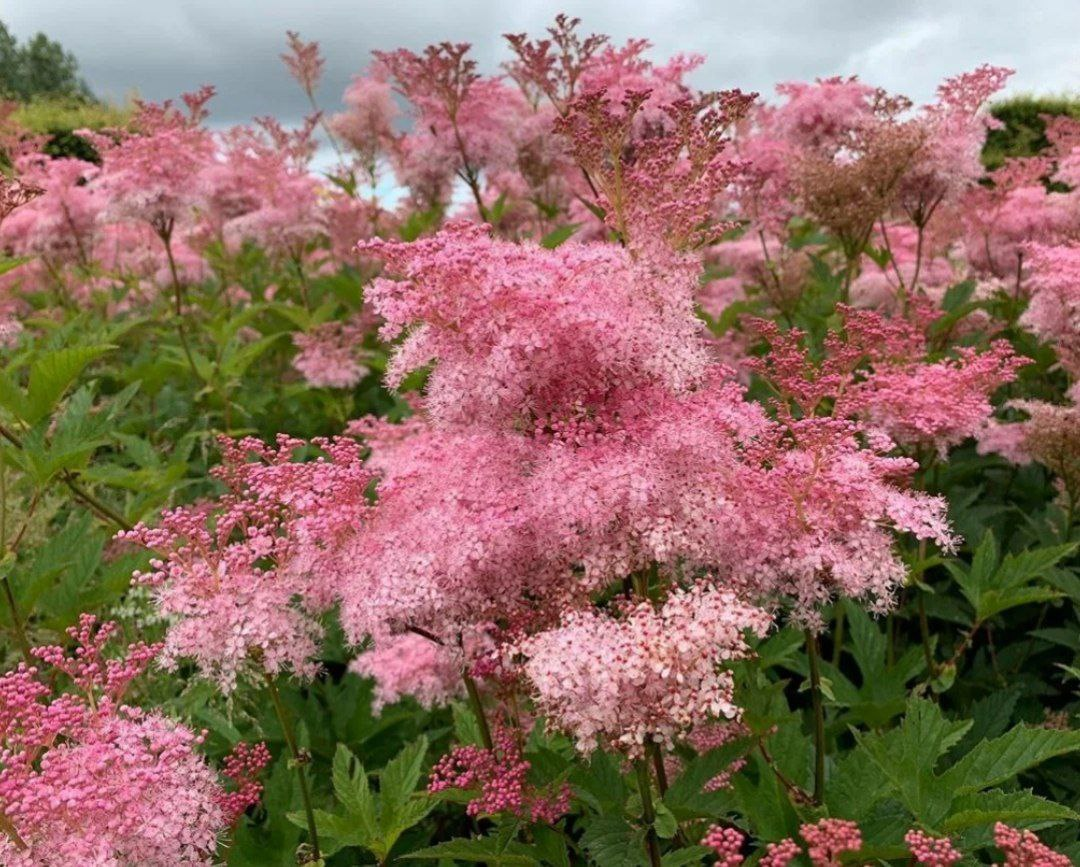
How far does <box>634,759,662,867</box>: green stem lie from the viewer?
196cm

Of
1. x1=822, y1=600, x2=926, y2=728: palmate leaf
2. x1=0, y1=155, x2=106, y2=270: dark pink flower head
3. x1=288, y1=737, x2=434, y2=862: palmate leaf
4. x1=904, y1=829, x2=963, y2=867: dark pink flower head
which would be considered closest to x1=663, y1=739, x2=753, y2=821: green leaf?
x1=904, y1=829, x2=963, y2=867: dark pink flower head

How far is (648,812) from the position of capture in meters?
2.01

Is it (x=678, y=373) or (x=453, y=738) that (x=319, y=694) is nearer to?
(x=453, y=738)

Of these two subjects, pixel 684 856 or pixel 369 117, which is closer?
pixel 684 856

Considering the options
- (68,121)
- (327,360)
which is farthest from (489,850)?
(68,121)

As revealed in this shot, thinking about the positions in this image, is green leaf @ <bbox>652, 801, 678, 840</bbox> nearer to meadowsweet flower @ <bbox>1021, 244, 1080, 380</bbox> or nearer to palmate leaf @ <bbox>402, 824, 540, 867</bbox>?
palmate leaf @ <bbox>402, 824, 540, 867</bbox>

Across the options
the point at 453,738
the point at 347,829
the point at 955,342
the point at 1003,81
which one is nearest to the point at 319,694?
the point at 453,738

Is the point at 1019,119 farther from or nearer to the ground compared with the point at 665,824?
farther from the ground

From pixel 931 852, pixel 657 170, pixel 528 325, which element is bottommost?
pixel 931 852

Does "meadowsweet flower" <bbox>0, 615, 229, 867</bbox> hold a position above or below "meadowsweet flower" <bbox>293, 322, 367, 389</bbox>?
Answer: below

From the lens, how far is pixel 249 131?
24.1ft

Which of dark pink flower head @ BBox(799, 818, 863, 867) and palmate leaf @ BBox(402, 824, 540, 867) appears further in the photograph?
palmate leaf @ BBox(402, 824, 540, 867)

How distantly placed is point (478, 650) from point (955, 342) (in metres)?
4.18

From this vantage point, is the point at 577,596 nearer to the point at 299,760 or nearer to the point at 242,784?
the point at 299,760
